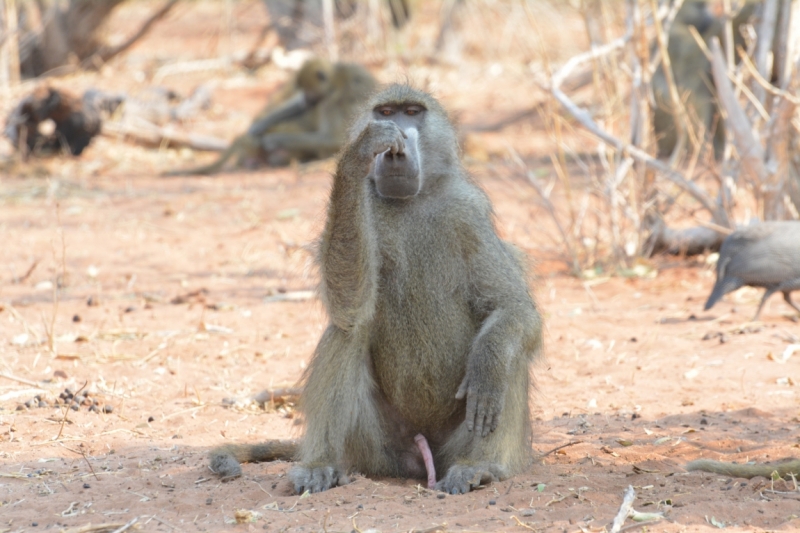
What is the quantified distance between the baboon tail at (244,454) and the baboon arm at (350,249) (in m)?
0.64

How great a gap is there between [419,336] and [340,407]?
381mm

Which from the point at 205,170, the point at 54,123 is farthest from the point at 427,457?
the point at 54,123

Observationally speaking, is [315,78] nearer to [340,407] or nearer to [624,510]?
[340,407]

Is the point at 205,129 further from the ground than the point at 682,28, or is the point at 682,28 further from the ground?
the point at 682,28

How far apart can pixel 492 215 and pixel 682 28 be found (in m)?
8.66

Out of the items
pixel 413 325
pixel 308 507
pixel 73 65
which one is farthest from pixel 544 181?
→ pixel 73 65

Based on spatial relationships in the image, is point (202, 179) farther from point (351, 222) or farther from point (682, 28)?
point (351, 222)

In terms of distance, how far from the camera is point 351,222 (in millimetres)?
3064

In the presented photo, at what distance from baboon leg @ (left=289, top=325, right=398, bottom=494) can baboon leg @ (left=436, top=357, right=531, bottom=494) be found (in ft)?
0.98

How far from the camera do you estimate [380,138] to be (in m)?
2.97

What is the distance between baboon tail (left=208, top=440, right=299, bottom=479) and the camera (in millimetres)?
3236

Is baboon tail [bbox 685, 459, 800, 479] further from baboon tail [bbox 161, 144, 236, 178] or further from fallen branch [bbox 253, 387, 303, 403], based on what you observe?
baboon tail [bbox 161, 144, 236, 178]

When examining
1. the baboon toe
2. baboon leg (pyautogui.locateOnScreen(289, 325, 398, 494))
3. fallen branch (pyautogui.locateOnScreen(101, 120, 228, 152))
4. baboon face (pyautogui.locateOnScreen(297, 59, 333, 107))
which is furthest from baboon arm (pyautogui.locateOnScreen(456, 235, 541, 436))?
fallen branch (pyautogui.locateOnScreen(101, 120, 228, 152))

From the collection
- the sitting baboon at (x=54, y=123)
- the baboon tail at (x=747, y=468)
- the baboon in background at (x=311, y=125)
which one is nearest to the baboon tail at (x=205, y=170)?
the baboon in background at (x=311, y=125)
